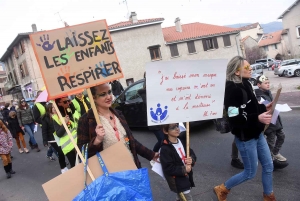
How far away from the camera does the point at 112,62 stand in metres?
2.31

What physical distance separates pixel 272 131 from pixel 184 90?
236 centimetres

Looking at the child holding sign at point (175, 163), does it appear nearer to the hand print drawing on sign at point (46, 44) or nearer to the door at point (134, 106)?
the hand print drawing on sign at point (46, 44)

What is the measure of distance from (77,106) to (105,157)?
312cm

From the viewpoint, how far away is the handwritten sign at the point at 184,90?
248cm

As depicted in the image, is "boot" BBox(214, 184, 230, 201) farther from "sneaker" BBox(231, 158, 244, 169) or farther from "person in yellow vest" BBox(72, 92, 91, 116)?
"person in yellow vest" BBox(72, 92, 91, 116)

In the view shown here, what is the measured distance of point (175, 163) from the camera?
2830mm

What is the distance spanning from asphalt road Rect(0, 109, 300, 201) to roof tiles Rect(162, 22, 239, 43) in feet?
87.3

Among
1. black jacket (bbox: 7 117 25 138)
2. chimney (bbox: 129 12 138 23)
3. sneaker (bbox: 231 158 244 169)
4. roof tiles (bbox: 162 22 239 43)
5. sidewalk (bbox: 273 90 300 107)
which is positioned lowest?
sidewalk (bbox: 273 90 300 107)

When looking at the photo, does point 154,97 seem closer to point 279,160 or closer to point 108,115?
point 108,115

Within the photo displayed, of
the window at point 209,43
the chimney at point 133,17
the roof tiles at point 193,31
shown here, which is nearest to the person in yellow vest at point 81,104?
the chimney at point 133,17

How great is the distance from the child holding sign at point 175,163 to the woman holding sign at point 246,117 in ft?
2.01

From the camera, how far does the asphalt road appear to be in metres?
3.67

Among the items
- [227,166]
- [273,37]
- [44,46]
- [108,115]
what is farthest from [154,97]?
[273,37]

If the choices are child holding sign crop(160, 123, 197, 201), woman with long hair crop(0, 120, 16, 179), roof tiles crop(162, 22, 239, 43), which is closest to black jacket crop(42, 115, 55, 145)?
woman with long hair crop(0, 120, 16, 179)
